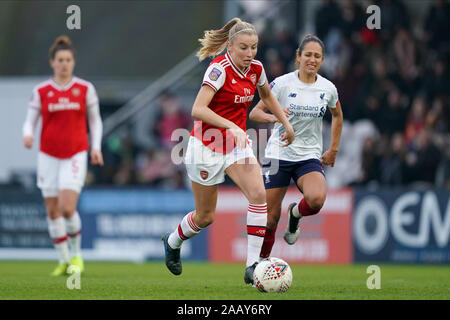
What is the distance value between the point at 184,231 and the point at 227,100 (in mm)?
1468

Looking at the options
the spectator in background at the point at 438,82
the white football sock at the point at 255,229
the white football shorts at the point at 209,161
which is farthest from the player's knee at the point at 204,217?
the spectator in background at the point at 438,82

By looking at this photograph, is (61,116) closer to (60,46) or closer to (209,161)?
(60,46)

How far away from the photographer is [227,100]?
834cm

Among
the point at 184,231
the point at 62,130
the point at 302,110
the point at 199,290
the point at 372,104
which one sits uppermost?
the point at 372,104

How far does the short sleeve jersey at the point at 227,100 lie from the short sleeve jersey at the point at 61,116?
2763 millimetres

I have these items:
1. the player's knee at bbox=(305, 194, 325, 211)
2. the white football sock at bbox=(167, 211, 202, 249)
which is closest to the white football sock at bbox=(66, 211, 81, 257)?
the white football sock at bbox=(167, 211, 202, 249)

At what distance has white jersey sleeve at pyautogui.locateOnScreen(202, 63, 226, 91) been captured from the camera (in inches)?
321

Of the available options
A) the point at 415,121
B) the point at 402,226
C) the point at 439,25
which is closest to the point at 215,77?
the point at 402,226

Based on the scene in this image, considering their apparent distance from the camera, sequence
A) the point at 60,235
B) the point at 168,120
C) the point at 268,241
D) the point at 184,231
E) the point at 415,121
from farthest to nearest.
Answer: the point at 168,120 → the point at 415,121 → the point at 60,235 → the point at 268,241 → the point at 184,231

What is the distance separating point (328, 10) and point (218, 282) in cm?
954

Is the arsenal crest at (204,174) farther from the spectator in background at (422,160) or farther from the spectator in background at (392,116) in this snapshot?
the spectator in background at (392,116)

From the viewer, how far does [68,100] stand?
10812mm
